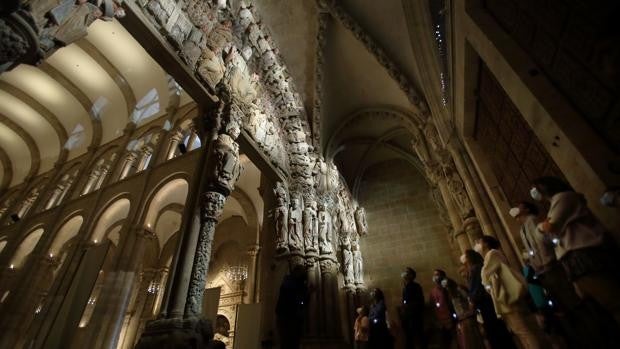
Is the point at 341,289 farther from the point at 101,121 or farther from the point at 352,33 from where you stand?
the point at 101,121

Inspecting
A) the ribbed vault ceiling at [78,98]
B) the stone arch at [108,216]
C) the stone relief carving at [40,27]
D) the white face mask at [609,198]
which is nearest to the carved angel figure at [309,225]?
the stone relief carving at [40,27]

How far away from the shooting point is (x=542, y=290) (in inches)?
87.4

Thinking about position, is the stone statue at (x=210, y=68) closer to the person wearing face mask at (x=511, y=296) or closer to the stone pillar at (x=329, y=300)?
the stone pillar at (x=329, y=300)

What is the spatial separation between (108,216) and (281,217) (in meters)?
7.53

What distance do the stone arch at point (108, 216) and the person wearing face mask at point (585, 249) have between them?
10.8m

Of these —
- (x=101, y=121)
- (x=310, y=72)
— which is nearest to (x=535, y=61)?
(x=310, y=72)

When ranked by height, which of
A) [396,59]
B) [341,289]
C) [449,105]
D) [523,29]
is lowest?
[341,289]

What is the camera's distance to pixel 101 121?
1264cm

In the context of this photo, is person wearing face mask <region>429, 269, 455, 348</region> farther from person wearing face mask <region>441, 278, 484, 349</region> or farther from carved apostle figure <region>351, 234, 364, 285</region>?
carved apostle figure <region>351, 234, 364, 285</region>

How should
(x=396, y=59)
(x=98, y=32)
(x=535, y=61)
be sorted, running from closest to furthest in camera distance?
1. (x=535, y=61)
2. (x=396, y=59)
3. (x=98, y=32)

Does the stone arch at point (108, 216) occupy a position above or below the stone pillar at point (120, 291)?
above

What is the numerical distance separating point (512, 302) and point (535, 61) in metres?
1.88

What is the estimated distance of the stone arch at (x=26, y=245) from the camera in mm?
10502

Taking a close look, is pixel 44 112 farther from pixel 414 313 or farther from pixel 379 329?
pixel 414 313
